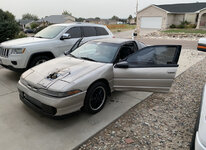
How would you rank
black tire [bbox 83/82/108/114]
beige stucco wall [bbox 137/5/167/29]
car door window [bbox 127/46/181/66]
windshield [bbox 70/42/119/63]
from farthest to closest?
beige stucco wall [bbox 137/5/167/29] < windshield [bbox 70/42/119/63] < car door window [bbox 127/46/181/66] < black tire [bbox 83/82/108/114]

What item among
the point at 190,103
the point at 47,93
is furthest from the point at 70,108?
the point at 190,103

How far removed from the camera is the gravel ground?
2.51 meters

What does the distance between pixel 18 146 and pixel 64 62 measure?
181cm

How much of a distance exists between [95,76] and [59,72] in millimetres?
684

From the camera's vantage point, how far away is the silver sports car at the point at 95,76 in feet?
8.54

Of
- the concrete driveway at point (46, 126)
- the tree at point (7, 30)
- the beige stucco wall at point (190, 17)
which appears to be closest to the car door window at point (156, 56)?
the concrete driveway at point (46, 126)

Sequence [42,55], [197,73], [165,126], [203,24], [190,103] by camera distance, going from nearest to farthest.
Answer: [165,126] < [190,103] < [42,55] < [197,73] < [203,24]

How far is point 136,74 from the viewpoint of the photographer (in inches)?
130

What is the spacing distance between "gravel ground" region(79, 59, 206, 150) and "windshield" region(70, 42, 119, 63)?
1.33 metres

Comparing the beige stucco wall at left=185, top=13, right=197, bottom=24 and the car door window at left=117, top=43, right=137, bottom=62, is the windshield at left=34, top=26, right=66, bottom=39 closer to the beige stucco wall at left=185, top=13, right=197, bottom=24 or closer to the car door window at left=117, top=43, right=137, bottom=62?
the car door window at left=117, top=43, right=137, bottom=62

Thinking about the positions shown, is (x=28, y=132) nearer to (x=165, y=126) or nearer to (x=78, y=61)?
(x=78, y=61)

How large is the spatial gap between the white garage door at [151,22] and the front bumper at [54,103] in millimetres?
31424

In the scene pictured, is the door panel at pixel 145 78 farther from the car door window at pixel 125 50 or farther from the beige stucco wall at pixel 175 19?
the beige stucco wall at pixel 175 19

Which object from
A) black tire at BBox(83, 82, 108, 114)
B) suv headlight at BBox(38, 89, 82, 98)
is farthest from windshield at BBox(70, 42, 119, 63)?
suv headlight at BBox(38, 89, 82, 98)
